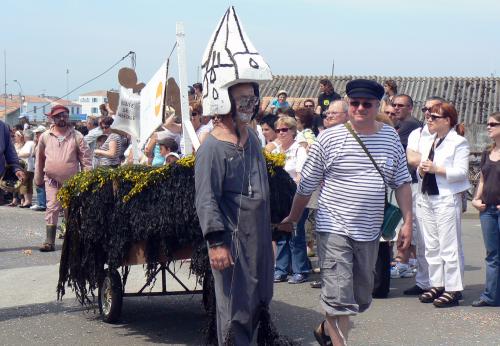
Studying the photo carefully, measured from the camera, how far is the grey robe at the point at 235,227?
5289 mm

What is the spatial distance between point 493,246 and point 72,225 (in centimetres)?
398

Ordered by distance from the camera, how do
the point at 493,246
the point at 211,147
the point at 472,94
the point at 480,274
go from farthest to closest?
the point at 472,94 < the point at 480,274 < the point at 493,246 < the point at 211,147

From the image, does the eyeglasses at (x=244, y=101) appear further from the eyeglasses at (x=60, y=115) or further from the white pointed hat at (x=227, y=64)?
the eyeglasses at (x=60, y=115)

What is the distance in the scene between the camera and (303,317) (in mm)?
7824

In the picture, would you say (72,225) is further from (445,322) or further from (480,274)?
(480,274)

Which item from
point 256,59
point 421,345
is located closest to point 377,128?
point 256,59

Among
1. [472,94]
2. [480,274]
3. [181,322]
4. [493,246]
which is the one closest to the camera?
[181,322]

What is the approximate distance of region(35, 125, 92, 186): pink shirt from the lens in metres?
11.4

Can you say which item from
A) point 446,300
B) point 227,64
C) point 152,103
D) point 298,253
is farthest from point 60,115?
point 227,64

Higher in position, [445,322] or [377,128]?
[377,128]

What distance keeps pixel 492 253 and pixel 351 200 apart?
10.2ft

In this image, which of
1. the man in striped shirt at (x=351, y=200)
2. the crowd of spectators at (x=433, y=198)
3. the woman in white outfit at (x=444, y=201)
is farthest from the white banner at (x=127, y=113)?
the man in striped shirt at (x=351, y=200)

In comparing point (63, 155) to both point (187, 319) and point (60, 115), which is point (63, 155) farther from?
point (187, 319)

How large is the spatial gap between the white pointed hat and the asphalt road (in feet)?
7.62
